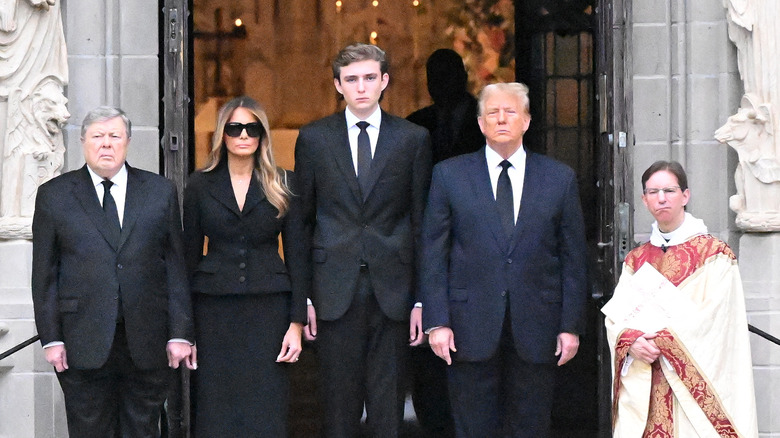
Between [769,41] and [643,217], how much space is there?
49.0 inches

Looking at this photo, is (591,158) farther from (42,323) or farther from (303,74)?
(42,323)

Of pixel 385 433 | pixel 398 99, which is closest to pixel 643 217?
pixel 385 433

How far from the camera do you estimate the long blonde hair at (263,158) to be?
6.11m

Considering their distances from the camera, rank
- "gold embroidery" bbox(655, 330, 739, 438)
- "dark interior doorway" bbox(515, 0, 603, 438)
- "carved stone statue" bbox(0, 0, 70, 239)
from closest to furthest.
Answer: "gold embroidery" bbox(655, 330, 739, 438) < "carved stone statue" bbox(0, 0, 70, 239) < "dark interior doorway" bbox(515, 0, 603, 438)

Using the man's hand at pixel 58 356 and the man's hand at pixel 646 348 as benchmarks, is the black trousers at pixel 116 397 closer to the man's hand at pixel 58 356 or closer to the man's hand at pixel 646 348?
the man's hand at pixel 58 356

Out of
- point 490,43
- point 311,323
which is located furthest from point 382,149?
point 490,43

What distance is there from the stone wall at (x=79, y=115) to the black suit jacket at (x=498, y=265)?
87.6 inches

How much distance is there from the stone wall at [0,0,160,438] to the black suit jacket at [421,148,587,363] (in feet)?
7.30

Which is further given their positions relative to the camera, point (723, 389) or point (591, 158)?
point (591, 158)

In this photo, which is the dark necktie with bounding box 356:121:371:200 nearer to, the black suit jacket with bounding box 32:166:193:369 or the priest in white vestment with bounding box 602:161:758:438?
the black suit jacket with bounding box 32:166:193:369

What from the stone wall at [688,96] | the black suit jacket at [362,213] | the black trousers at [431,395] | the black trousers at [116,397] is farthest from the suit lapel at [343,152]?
the black trousers at [431,395]

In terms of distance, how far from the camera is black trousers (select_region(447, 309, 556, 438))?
604cm

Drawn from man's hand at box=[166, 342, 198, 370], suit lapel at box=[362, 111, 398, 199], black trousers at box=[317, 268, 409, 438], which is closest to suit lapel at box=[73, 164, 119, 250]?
man's hand at box=[166, 342, 198, 370]

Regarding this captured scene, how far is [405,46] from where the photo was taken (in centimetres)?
1157
